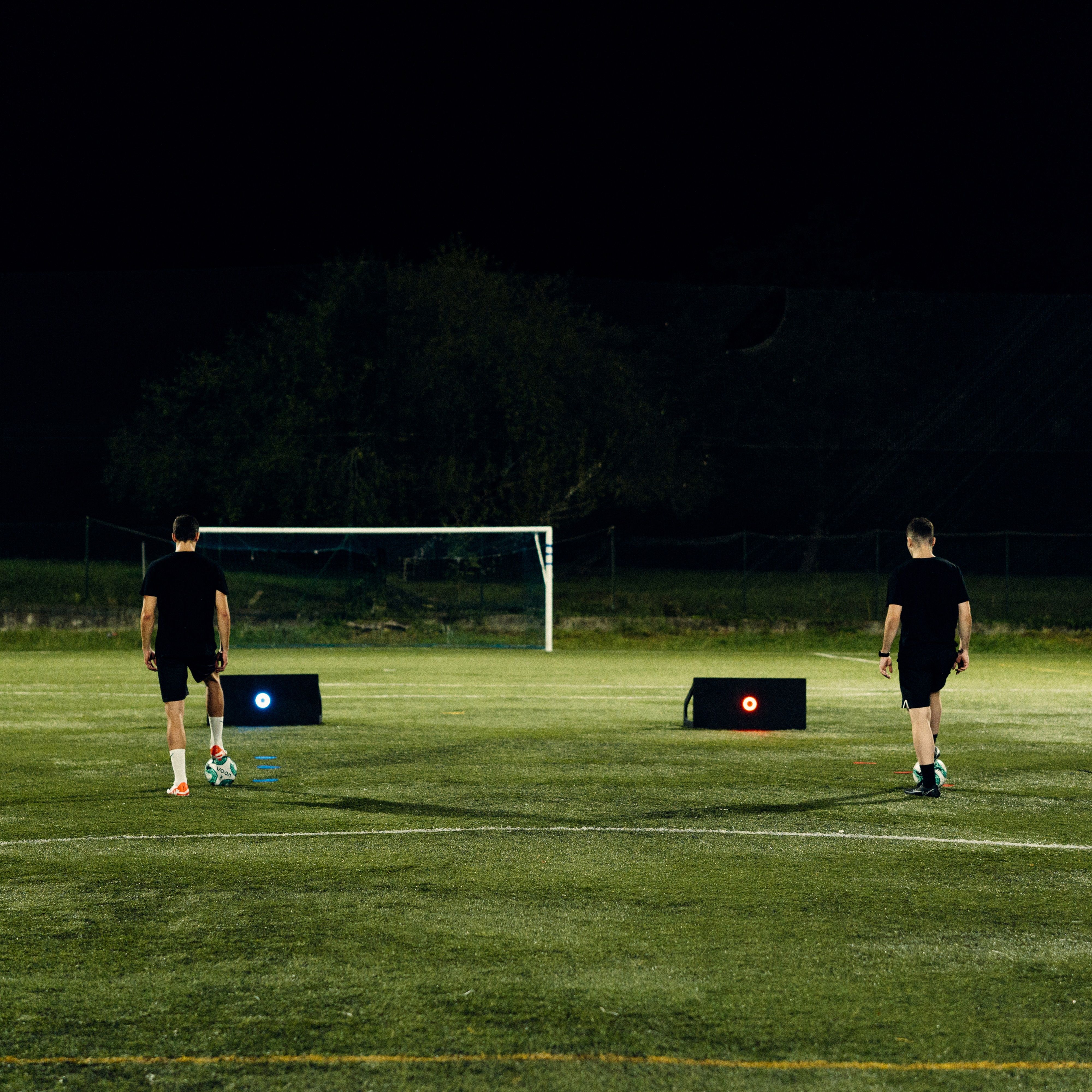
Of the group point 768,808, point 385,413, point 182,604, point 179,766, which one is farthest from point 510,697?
point 385,413

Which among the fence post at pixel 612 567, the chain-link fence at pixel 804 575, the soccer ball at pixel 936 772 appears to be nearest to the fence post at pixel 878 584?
the chain-link fence at pixel 804 575

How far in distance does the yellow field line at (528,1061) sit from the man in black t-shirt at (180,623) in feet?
18.8

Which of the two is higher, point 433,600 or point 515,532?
point 515,532

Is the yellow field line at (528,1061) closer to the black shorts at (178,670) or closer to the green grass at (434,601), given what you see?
the black shorts at (178,670)

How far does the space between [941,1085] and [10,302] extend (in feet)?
152

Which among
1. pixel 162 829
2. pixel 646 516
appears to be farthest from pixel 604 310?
pixel 162 829

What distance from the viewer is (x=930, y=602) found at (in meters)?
→ 10.5

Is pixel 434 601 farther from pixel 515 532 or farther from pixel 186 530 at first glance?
pixel 186 530

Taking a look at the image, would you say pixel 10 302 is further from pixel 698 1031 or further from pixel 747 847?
pixel 698 1031

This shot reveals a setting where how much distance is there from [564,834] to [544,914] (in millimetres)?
2152

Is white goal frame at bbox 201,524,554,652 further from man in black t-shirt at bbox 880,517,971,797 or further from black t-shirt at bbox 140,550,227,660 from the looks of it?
man in black t-shirt at bbox 880,517,971,797

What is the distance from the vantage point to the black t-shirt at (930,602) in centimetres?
1044

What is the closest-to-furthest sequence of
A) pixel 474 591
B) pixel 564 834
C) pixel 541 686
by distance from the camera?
pixel 564 834 < pixel 541 686 < pixel 474 591

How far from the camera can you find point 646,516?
63.4m
